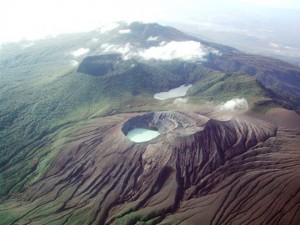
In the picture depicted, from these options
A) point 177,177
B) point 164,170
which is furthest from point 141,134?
point 177,177

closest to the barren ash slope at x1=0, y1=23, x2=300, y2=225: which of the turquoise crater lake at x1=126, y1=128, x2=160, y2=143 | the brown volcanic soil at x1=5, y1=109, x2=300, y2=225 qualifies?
the brown volcanic soil at x1=5, y1=109, x2=300, y2=225

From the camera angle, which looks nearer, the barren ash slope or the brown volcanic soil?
the brown volcanic soil

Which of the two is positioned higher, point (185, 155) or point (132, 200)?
point (185, 155)

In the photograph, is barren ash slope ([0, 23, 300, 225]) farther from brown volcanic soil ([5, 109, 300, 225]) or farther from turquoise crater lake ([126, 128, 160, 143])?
turquoise crater lake ([126, 128, 160, 143])

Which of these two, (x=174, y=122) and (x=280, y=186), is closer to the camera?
(x=280, y=186)

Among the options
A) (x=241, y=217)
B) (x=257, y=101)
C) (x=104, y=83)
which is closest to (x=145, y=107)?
(x=104, y=83)

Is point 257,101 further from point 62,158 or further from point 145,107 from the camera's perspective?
point 62,158
